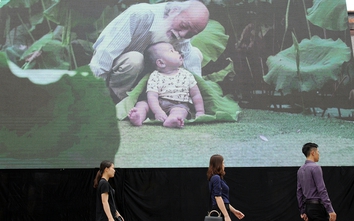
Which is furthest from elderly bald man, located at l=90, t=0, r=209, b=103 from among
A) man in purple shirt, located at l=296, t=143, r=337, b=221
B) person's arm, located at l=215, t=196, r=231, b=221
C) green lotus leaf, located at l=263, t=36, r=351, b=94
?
man in purple shirt, located at l=296, t=143, r=337, b=221

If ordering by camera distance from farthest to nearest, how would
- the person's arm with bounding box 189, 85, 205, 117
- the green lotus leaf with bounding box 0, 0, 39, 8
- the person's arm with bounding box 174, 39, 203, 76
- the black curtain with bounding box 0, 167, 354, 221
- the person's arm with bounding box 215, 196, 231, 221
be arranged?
1. the green lotus leaf with bounding box 0, 0, 39, 8
2. the person's arm with bounding box 174, 39, 203, 76
3. the person's arm with bounding box 189, 85, 205, 117
4. the black curtain with bounding box 0, 167, 354, 221
5. the person's arm with bounding box 215, 196, 231, 221

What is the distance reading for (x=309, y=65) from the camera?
39.8 feet

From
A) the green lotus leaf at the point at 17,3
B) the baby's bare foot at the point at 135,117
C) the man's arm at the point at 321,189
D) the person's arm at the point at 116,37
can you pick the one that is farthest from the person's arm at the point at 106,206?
the green lotus leaf at the point at 17,3

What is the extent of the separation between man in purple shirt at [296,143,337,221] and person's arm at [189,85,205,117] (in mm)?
5945

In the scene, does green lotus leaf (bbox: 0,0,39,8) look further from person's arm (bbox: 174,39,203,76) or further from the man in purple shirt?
the man in purple shirt

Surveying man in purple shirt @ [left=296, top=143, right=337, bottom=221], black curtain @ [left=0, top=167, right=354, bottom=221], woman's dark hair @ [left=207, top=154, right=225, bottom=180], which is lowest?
black curtain @ [left=0, top=167, right=354, bottom=221]

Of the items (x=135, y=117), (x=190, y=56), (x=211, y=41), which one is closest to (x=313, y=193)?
(x=135, y=117)

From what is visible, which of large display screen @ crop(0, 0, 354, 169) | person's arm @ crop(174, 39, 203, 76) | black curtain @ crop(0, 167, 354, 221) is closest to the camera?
black curtain @ crop(0, 167, 354, 221)

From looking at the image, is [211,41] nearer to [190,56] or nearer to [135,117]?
[190,56]

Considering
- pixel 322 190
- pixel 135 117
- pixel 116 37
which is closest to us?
pixel 322 190

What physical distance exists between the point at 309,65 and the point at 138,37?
184 inches

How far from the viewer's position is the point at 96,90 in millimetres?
11492

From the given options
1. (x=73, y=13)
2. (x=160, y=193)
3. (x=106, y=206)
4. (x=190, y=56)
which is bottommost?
(x=160, y=193)

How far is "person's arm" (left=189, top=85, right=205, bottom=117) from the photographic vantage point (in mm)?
11508
